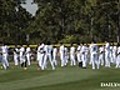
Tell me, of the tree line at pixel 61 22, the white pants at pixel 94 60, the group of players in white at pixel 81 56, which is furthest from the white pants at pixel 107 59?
the tree line at pixel 61 22

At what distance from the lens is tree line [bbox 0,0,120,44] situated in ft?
257

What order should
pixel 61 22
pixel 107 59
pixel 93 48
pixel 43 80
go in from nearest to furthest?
pixel 43 80 < pixel 93 48 < pixel 107 59 < pixel 61 22

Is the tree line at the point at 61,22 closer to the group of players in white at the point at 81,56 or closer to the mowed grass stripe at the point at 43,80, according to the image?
the group of players in white at the point at 81,56

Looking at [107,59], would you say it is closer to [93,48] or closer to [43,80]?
[93,48]

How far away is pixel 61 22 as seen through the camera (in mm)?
84500

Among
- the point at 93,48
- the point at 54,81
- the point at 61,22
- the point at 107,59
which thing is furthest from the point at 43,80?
the point at 61,22

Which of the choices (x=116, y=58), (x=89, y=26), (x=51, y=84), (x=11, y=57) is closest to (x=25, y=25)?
(x=89, y=26)

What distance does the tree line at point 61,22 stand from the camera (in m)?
78.3

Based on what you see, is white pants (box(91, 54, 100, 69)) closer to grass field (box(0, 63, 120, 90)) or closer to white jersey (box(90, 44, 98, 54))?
white jersey (box(90, 44, 98, 54))

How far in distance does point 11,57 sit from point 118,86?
36.8 meters

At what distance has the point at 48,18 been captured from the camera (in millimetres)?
83812

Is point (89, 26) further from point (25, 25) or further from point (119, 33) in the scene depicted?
point (25, 25)

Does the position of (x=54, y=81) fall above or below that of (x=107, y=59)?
above

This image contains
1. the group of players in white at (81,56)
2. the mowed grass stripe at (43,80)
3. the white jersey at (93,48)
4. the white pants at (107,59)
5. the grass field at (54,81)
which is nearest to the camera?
the grass field at (54,81)
